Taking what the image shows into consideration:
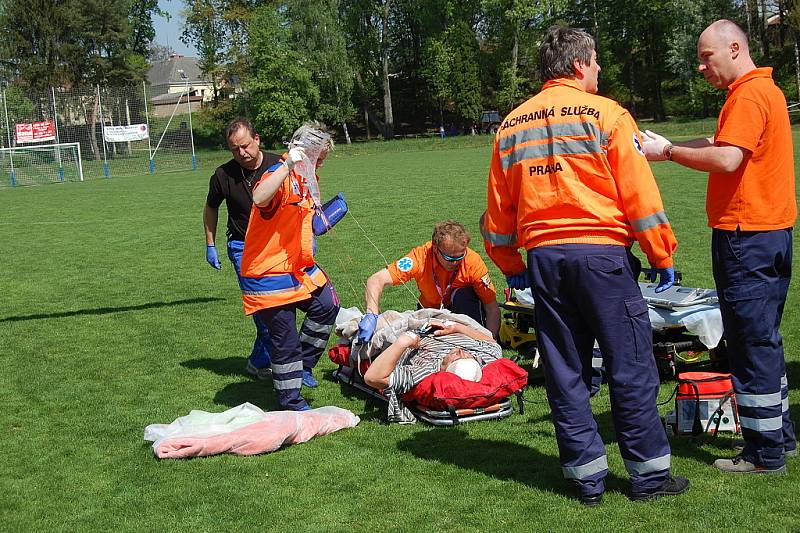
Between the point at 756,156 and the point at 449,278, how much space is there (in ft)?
9.85

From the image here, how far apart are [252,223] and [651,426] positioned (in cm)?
279

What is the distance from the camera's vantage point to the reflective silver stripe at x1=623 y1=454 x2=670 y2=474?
4.11 metres

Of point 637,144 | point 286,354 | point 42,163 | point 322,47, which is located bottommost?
point 286,354

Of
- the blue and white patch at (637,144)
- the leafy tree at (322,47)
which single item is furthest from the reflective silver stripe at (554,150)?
the leafy tree at (322,47)

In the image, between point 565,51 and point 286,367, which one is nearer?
point 565,51

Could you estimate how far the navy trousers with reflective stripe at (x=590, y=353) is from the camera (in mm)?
3953

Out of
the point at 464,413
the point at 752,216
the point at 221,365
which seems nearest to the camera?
the point at 752,216

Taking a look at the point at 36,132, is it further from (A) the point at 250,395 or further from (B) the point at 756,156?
(B) the point at 756,156

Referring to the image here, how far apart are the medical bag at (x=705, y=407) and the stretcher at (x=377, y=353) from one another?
1034mm

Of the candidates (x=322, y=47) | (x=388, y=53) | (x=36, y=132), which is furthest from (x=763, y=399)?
(x=388, y=53)

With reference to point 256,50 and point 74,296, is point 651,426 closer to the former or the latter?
point 74,296

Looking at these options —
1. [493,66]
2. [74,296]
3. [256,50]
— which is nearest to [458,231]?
[74,296]

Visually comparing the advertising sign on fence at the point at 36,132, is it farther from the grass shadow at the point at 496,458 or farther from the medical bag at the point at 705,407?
the medical bag at the point at 705,407

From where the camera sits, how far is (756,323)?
4289 millimetres
